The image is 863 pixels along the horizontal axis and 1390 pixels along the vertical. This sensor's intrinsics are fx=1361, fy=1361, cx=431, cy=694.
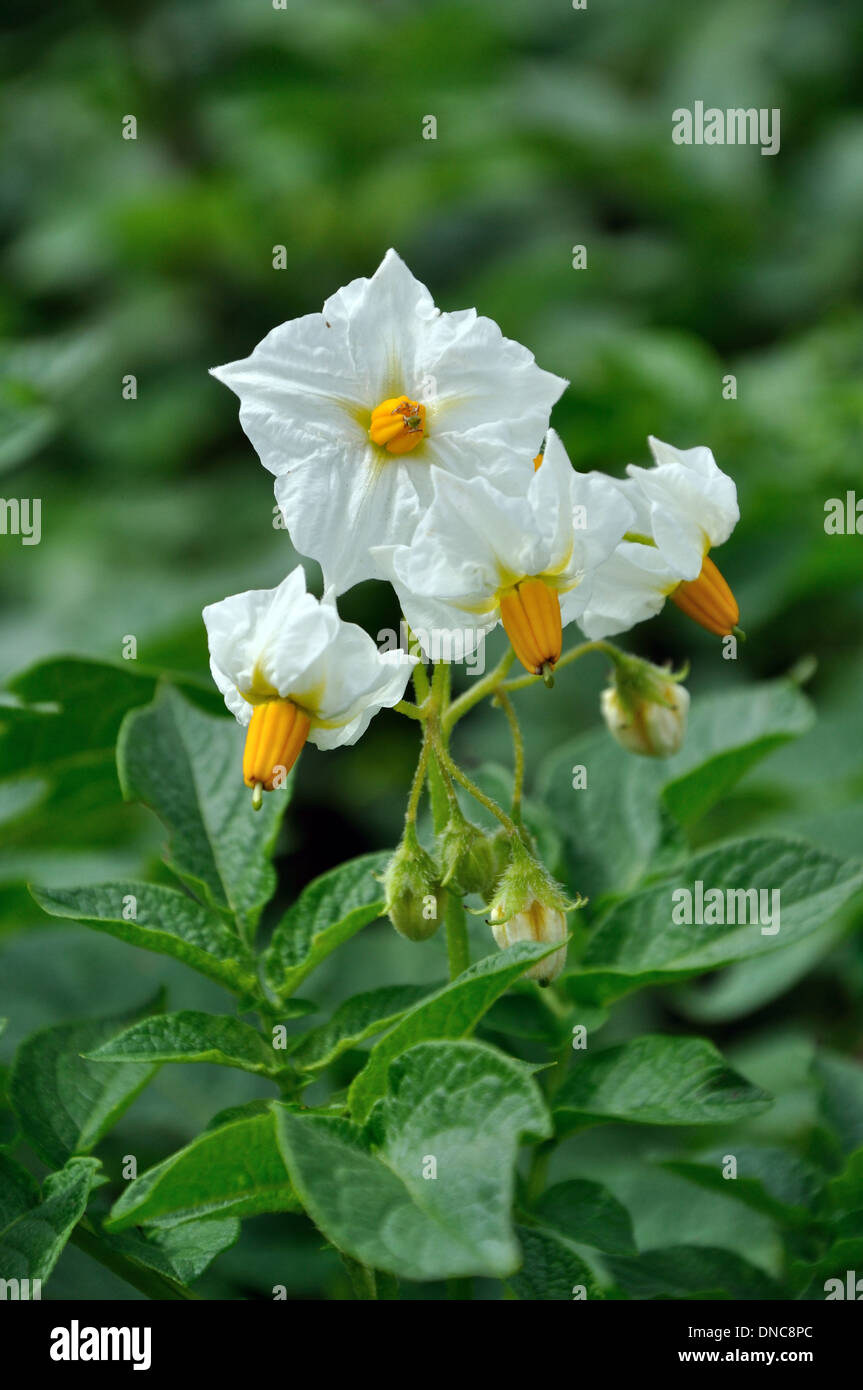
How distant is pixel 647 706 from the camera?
1.23 metres

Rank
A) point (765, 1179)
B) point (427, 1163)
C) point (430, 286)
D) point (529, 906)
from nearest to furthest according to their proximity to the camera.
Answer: point (427, 1163) < point (529, 906) < point (765, 1179) < point (430, 286)

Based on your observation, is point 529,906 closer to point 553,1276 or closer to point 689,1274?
point 553,1276

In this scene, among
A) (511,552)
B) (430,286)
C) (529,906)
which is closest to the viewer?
(511,552)

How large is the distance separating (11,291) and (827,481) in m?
2.69

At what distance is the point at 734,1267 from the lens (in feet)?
3.99

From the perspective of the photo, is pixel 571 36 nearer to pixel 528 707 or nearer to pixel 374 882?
pixel 528 707

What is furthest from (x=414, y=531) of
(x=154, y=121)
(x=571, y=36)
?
(x=571, y=36)

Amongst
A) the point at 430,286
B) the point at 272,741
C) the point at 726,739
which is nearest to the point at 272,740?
the point at 272,741

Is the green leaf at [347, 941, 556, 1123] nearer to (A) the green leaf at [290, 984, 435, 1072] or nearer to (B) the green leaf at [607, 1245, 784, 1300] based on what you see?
(A) the green leaf at [290, 984, 435, 1072]

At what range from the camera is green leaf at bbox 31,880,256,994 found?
1.02m

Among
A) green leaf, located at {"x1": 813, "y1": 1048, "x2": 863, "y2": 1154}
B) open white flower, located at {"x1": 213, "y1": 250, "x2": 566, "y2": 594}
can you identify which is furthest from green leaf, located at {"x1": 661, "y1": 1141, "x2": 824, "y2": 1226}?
open white flower, located at {"x1": 213, "y1": 250, "x2": 566, "y2": 594}

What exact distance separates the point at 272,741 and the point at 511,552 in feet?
0.70

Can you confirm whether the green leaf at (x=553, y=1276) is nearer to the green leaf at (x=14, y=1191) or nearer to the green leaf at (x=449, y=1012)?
the green leaf at (x=449, y=1012)

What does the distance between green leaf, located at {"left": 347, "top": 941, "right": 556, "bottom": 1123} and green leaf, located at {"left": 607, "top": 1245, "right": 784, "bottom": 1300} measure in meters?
0.38
